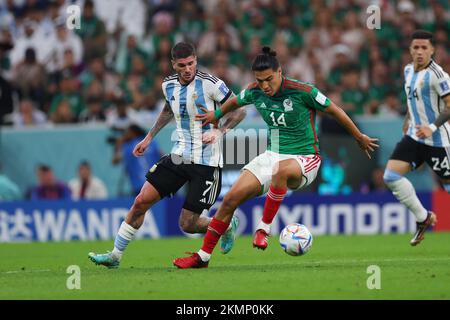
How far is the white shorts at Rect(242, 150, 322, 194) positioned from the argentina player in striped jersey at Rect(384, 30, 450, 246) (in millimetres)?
1921

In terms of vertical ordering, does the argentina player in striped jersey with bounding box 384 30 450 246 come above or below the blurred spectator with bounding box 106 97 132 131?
above

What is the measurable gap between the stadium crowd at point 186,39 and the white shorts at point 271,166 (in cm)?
789

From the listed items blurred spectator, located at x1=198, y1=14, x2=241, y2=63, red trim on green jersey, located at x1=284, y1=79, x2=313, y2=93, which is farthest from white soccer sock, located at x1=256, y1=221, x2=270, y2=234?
blurred spectator, located at x1=198, y1=14, x2=241, y2=63

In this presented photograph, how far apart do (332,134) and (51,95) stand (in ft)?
20.0

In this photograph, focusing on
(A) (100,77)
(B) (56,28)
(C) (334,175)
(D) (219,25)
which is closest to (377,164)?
(C) (334,175)

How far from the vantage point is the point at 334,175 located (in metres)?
17.8

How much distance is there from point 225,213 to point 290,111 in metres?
1.20

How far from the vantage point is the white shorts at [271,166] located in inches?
Answer: 385

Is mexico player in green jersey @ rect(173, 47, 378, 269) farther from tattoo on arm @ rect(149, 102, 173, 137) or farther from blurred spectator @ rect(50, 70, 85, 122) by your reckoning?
blurred spectator @ rect(50, 70, 85, 122)

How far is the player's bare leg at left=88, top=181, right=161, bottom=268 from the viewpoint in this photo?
9977mm

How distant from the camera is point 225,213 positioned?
9750 mm

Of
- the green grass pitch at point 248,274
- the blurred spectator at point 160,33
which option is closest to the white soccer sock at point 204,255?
the green grass pitch at point 248,274

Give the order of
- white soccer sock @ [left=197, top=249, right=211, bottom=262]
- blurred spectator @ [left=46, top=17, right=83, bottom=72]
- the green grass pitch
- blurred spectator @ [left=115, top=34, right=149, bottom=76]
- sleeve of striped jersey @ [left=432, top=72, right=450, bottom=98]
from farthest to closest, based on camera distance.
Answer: blurred spectator @ [left=46, top=17, right=83, bottom=72] < blurred spectator @ [left=115, top=34, right=149, bottom=76] < sleeve of striped jersey @ [left=432, top=72, right=450, bottom=98] < white soccer sock @ [left=197, top=249, right=211, bottom=262] < the green grass pitch
